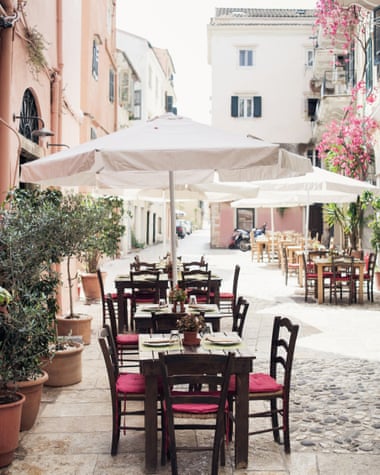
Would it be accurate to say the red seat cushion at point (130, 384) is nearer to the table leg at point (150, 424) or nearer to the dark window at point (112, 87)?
Answer: the table leg at point (150, 424)

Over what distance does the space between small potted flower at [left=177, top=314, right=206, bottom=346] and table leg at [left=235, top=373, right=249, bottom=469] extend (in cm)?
59

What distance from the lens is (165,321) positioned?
6.20 m

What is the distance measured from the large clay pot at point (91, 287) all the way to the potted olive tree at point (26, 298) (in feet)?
22.3

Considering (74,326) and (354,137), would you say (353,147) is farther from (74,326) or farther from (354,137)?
(74,326)

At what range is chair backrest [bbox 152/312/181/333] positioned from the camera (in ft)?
20.2

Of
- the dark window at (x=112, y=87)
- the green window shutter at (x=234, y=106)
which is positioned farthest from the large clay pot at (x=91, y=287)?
the green window shutter at (x=234, y=106)

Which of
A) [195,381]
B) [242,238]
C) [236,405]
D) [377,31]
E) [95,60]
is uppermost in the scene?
[95,60]

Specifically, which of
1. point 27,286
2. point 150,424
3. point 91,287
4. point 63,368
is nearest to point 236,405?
point 150,424

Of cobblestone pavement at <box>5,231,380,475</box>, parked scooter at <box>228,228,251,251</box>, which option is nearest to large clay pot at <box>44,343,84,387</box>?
cobblestone pavement at <box>5,231,380,475</box>

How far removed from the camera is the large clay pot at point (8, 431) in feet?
14.5

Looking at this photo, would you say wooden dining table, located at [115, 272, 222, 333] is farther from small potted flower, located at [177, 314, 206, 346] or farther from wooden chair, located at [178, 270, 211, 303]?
small potted flower, located at [177, 314, 206, 346]

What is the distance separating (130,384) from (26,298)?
114cm

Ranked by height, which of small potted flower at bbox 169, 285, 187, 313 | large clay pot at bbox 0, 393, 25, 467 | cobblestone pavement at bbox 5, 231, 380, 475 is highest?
small potted flower at bbox 169, 285, 187, 313

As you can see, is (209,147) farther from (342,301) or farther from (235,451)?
(342,301)
